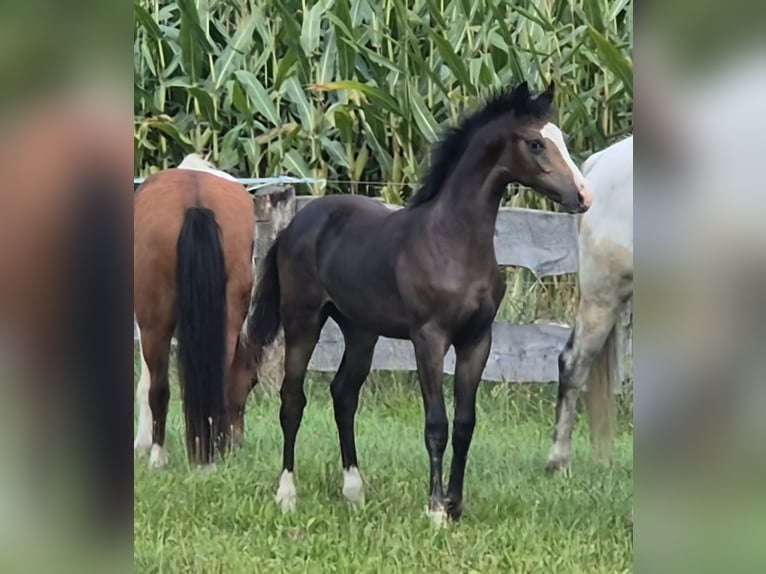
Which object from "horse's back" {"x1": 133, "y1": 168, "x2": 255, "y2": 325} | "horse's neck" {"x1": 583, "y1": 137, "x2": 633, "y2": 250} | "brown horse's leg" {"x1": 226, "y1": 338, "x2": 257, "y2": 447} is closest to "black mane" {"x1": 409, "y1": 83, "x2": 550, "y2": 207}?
"horse's neck" {"x1": 583, "y1": 137, "x2": 633, "y2": 250}

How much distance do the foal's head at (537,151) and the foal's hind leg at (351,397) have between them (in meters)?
0.44

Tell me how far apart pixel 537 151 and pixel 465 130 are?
152mm

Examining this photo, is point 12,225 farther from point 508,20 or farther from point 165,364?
point 508,20

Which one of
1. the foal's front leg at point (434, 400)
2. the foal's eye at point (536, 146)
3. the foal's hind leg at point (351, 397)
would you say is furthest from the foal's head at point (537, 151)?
the foal's hind leg at point (351, 397)

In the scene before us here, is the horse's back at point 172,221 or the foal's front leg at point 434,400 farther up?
the horse's back at point 172,221

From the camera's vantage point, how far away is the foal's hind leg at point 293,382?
197 cm

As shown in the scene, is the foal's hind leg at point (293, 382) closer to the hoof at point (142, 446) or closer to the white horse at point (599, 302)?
the hoof at point (142, 446)

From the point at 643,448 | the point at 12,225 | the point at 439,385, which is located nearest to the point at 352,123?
the point at 439,385

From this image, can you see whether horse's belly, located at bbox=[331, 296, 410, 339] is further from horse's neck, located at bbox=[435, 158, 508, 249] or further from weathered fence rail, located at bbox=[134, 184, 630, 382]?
horse's neck, located at bbox=[435, 158, 508, 249]

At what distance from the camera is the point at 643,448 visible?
174cm

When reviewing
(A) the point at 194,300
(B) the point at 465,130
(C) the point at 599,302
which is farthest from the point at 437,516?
(B) the point at 465,130

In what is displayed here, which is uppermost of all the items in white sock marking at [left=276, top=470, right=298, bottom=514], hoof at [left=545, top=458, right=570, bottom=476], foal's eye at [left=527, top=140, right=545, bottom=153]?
foal's eye at [left=527, top=140, right=545, bottom=153]

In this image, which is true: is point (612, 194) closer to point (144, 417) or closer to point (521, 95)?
point (521, 95)

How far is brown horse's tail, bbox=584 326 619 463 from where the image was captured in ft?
6.26
